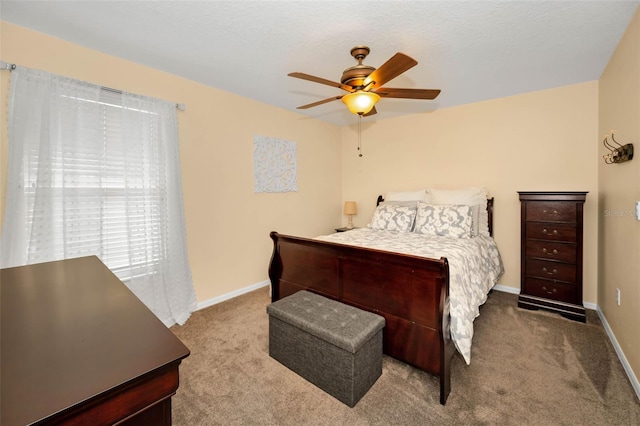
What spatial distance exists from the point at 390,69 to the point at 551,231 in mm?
2376

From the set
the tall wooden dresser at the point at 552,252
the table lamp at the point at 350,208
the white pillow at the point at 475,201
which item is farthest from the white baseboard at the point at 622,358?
the table lamp at the point at 350,208

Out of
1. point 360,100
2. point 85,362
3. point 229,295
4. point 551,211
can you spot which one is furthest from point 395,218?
point 85,362

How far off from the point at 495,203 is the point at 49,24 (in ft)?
14.7

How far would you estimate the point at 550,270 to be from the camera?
2.82 metres

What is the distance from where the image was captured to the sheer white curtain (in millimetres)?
1979

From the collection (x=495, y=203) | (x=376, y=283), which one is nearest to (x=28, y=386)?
(x=376, y=283)

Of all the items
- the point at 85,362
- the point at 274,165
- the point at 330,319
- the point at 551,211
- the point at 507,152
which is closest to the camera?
the point at 85,362

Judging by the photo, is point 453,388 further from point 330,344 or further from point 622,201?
point 622,201

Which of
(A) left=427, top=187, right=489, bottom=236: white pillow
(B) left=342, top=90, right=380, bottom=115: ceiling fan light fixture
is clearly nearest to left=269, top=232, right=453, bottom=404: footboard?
(B) left=342, top=90, right=380, bottom=115: ceiling fan light fixture

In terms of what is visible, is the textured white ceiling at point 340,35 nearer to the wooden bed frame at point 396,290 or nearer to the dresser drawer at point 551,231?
the dresser drawer at point 551,231

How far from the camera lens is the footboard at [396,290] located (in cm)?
171

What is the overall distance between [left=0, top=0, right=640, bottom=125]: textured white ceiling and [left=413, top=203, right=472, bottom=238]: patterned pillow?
1.33m

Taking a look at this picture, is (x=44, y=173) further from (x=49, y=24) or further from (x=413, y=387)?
(x=413, y=387)

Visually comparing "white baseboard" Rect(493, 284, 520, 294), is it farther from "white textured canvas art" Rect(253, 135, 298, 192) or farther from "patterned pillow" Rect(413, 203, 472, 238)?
"white textured canvas art" Rect(253, 135, 298, 192)
